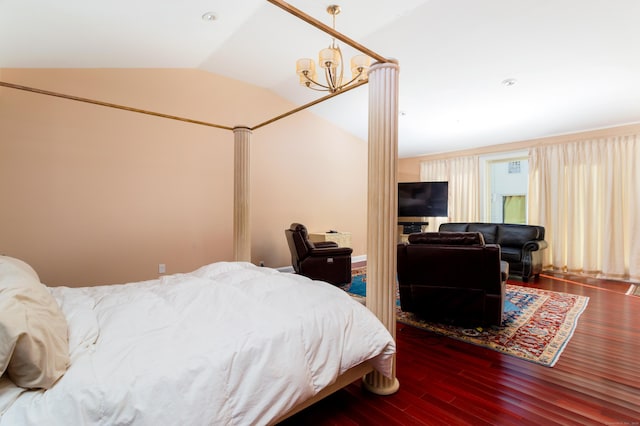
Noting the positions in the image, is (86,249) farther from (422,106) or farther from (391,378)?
(422,106)

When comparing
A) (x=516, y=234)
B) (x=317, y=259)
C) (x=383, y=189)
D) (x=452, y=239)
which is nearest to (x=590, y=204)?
(x=516, y=234)

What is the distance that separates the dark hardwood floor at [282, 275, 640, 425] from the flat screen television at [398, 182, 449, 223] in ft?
13.3

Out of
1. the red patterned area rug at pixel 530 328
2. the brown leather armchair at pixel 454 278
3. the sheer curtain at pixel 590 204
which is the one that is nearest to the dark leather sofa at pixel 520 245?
the sheer curtain at pixel 590 204

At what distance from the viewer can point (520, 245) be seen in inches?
203

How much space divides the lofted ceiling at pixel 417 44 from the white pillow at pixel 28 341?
245 centimetres

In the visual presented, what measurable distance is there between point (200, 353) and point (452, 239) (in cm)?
242

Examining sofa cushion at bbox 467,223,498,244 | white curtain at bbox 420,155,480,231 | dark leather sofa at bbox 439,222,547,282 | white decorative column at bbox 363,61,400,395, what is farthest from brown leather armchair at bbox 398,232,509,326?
white curtain at bbox 420,155,480,231

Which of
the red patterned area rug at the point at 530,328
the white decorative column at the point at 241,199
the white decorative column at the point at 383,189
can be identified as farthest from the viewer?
the white decorative column at the point at 241,199

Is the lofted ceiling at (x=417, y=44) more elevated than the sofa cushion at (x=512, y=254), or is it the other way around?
the lofted ceiling at (x=417, y=44)

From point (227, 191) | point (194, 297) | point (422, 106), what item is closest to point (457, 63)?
point (422, 106)

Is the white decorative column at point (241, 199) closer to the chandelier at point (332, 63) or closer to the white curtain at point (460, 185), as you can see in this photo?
the chandelier at point (332, 63)

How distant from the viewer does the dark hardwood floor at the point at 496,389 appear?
5.49ft

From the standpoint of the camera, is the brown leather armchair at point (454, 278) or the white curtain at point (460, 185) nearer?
the brown leather armchair at point (454, 278)

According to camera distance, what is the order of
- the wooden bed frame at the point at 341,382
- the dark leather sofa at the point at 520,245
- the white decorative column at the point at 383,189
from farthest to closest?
the dark leather sofa at the point at 520,245 → the white decorative column at the point at 383,189 → the wooden bed frame at the point at 341,382
